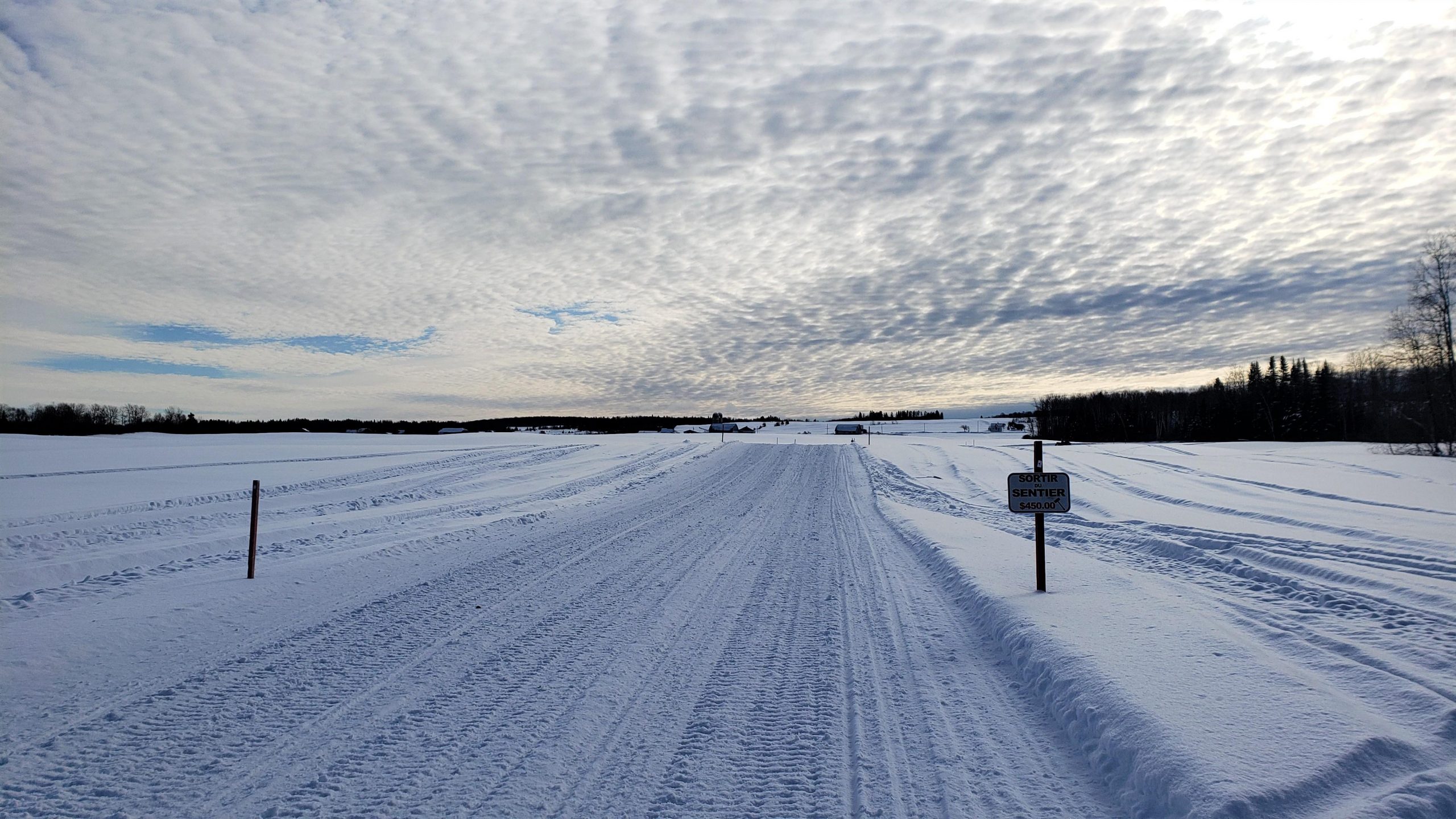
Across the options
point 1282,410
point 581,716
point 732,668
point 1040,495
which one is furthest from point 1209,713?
point 1282,410

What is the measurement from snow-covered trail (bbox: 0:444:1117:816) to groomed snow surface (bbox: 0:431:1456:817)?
3cm

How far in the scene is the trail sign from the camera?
756cm

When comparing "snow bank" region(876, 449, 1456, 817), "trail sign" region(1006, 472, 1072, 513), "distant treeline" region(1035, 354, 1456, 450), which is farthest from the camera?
"distant treeline" region(1035, 354, 1456, 450)

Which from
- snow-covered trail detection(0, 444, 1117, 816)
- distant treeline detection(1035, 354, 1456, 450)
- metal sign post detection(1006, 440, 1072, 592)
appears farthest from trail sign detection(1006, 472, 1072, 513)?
distant treeline detection(1035, 354, 1456, 450)

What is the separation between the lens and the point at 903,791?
3.56m

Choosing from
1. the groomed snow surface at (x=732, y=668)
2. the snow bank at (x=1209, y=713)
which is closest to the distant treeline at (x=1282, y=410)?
the groomed snow surface at (x=732, y=668)

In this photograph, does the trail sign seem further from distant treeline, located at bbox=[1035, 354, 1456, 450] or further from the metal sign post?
distant treeline, located at bbox=[1035, 354, 1456, 450]

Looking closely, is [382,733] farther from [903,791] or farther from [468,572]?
[468,572]

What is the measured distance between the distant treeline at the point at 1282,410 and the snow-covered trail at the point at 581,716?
40.3 m

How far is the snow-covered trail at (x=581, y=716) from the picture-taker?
11.6 ft

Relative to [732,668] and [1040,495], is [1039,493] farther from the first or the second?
[732,668]

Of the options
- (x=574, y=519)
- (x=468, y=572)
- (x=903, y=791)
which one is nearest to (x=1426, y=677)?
(x=903, y=791)

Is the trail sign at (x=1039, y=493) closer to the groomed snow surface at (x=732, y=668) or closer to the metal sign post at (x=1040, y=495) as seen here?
the metal sign post at (x=1040, y=495)

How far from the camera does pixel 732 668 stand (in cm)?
546
